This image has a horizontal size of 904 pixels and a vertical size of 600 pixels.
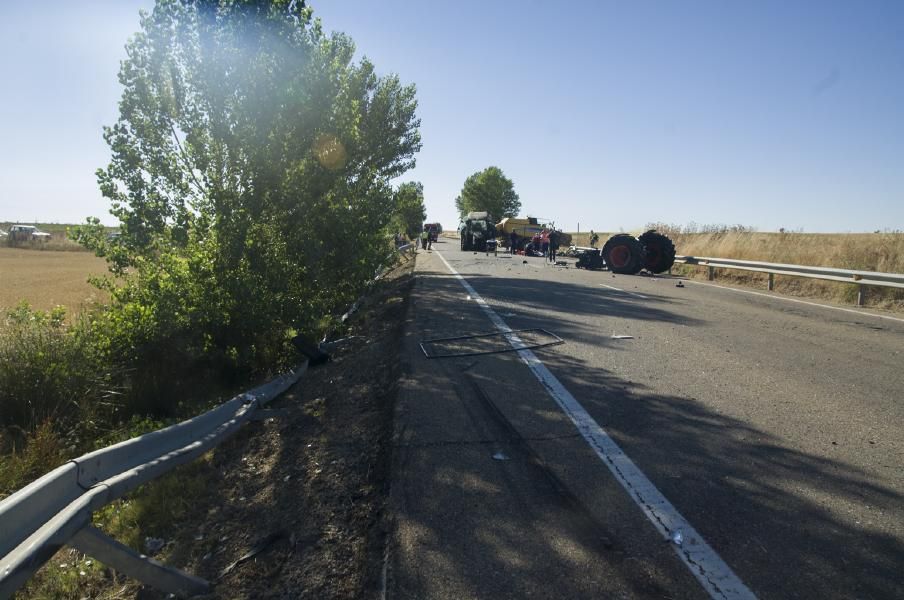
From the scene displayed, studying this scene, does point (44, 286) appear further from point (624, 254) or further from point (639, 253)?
point (639, 253)

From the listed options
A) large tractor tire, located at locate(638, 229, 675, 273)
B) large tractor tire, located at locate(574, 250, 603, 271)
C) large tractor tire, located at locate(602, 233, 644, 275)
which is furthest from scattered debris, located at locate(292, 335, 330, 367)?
large tractor tire, located at locate(574, 250, 603, 271)

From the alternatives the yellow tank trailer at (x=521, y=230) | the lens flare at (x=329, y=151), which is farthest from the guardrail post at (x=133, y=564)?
the yellow tank trailer at (x=521, y=230)

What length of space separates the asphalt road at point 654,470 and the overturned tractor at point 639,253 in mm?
14152

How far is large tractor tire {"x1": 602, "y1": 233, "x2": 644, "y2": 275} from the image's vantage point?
879 inches

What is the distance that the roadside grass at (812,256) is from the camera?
52.5 ft

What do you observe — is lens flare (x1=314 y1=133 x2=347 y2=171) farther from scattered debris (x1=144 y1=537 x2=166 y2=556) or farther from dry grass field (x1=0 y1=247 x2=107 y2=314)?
scattered debris (x1=144 y1=537 x2=166 y2=556)

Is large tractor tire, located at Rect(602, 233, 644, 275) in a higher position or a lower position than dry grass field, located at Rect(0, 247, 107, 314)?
higher

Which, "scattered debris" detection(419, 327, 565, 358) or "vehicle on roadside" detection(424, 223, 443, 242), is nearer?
"scattered debris" detection(419, 327, 565, 358)

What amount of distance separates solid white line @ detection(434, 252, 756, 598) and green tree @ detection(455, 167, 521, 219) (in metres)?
108

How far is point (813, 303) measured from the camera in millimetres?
13984

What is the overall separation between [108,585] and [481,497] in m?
2.16

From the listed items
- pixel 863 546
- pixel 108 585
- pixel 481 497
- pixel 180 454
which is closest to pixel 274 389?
pixel 180 454

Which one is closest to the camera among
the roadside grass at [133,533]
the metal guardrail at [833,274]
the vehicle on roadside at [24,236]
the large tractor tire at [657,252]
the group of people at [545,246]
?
the roadside grass at [133,533]

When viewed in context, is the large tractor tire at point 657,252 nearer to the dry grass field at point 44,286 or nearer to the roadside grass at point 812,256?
the roadside grass at point 812,256
